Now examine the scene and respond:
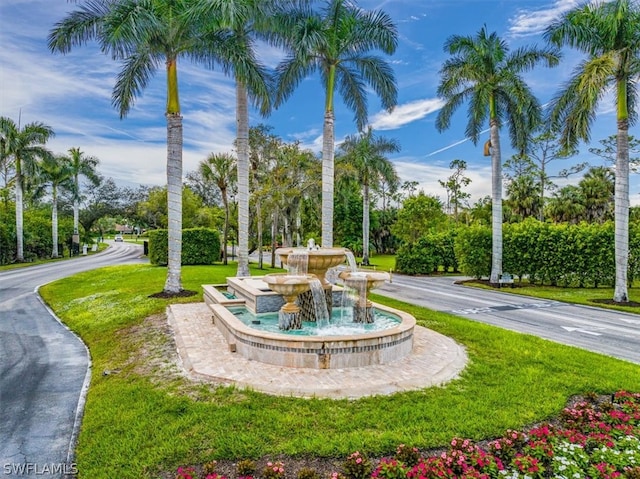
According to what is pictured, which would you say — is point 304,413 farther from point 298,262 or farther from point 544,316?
point 544,316

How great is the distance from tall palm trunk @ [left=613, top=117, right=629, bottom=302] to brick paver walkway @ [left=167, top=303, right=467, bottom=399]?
9925mm

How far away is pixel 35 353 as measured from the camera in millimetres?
7484

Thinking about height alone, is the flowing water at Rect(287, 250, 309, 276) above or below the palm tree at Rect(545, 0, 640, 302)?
below

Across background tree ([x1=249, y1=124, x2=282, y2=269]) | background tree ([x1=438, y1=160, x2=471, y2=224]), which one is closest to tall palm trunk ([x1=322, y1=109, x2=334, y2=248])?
background tree ([x1=249, y1=124, x2=282, y2=269])

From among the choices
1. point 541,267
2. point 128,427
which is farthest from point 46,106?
point 541,267

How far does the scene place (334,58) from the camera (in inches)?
574

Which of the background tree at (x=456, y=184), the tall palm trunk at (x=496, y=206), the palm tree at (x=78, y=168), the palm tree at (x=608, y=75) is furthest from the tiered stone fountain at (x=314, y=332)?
the background tree at (x=456, y=184)

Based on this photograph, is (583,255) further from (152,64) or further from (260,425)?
(152,64)

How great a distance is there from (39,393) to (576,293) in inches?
712

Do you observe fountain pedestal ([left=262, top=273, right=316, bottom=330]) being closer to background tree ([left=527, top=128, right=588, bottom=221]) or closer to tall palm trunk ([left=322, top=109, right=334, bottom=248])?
tall palm trunk ([left=322, top=109, right=334, bottom=248])

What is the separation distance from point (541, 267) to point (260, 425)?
60.3 feet

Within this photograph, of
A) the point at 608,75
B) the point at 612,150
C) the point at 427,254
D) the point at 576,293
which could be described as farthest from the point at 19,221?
the point at 612,150

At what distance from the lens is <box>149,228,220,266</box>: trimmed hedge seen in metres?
Answer: 24.5

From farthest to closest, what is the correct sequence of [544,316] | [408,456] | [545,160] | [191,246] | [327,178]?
1. [545,160]
2. [191,246]
3. [327,178]
4. [544,316]
5. [408,456]
